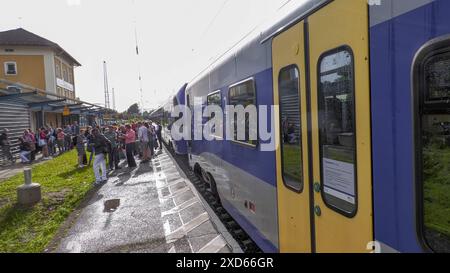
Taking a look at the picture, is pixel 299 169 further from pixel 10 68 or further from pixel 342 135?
pixel 10 68

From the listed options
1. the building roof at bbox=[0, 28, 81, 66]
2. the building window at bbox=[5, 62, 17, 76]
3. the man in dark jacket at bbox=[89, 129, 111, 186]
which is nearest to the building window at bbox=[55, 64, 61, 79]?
the building roof at bbox=[0, 28, 81, 66]

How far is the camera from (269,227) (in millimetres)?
3979

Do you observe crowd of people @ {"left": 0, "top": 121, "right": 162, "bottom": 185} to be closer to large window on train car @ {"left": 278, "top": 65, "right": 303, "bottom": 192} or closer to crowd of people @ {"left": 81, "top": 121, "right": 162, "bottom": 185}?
crowd of people @ {"left": 81, "top": 121, "right": 162, "bottom": 185}

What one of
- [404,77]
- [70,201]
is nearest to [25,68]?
[70,201]

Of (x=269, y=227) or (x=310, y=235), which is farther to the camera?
(x=269, y=227)


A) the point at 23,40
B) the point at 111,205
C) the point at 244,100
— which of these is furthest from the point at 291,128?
the point at 23,40

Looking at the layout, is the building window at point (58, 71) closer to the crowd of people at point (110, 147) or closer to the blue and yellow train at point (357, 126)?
the crowd of people at point (110, 147)

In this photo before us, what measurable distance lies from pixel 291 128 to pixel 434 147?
1564 mm

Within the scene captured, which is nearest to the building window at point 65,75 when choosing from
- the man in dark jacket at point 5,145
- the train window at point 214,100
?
the man in dark jacket at point 5,145

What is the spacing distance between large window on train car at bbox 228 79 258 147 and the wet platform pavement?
1646 mm

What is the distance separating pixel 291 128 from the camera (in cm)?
331

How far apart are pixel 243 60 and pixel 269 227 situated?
83.2 inches

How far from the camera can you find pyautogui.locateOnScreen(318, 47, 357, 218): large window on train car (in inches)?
96.2
